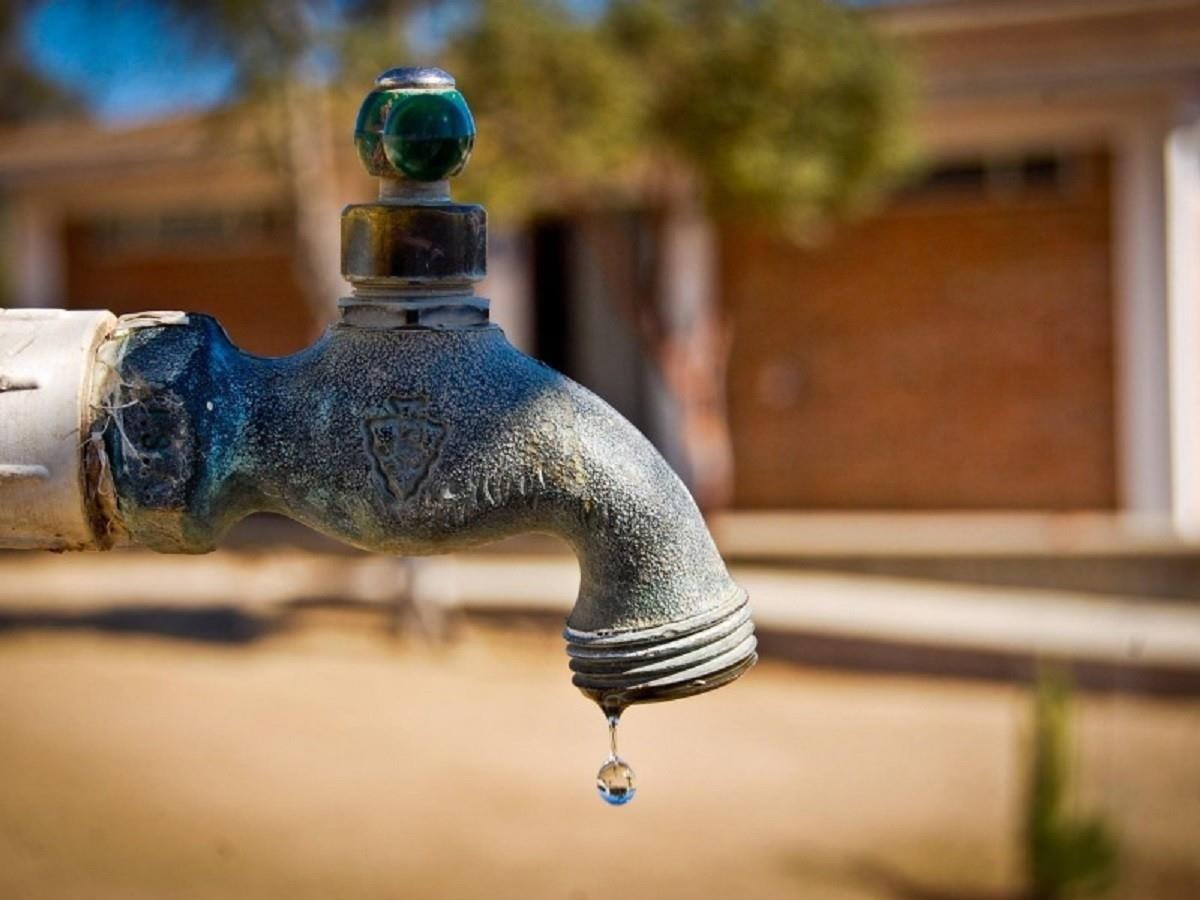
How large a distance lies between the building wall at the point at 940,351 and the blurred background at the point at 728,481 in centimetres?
3

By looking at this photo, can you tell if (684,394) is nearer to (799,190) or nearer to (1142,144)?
(799,190)

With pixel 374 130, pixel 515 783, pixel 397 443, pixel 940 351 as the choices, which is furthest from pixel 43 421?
Result: pixel 940 351

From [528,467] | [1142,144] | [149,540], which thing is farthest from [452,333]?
[1142,144]

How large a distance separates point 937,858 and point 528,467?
4800mm

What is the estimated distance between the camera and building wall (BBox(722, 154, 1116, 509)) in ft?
35.8

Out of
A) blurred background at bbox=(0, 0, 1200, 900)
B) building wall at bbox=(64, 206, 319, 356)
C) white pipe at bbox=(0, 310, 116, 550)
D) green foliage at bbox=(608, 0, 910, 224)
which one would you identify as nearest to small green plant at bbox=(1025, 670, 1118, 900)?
blurred background at bbox=(0, 0, 1200, 900)

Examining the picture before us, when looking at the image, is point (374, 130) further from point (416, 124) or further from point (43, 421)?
point (43, 421)

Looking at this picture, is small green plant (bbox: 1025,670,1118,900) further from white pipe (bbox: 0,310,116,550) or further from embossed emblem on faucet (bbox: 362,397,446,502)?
white pipe (bbox: 0,310,116,550)

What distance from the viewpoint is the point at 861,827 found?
20.5 feet

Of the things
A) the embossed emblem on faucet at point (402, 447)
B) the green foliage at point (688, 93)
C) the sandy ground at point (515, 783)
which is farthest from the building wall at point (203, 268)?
the embossed emblem on faucet at point (402, 447)

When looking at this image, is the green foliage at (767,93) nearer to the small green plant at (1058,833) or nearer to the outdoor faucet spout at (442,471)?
the small green plant at (1058,833)

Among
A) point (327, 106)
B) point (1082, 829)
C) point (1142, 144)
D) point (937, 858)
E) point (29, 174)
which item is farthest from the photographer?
point (29, 174)

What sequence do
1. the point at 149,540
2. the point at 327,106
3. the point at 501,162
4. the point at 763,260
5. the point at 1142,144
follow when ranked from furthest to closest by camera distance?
the point at 763,260
the point at 1142,144
the point at 327,106
the point at 501,162
the point at 149,540

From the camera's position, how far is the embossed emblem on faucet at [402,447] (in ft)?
5.21
